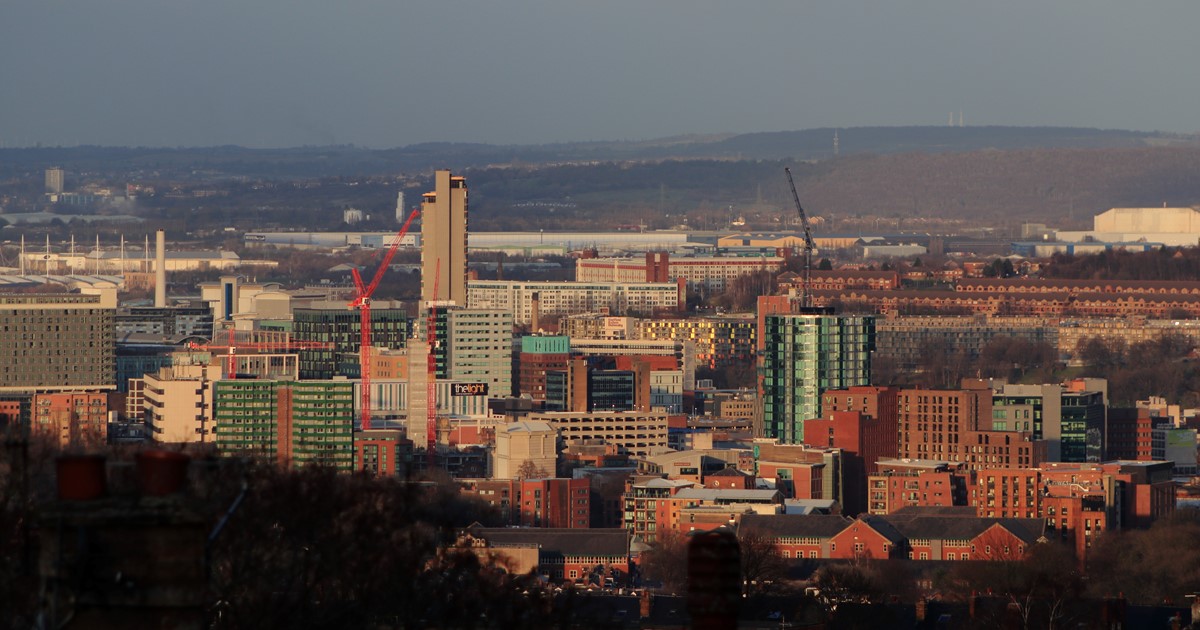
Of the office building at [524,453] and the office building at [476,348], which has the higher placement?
the office building at [476,348]

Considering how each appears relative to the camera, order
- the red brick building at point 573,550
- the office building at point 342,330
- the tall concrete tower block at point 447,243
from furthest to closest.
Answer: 1. the tall concrete tower block at point 447,243
2. the office building at point 342,330
3. the red brick building at point 573,550

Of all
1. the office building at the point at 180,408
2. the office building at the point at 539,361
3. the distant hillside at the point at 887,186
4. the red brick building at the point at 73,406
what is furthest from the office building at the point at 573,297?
the distant hillside at the point at 887,186

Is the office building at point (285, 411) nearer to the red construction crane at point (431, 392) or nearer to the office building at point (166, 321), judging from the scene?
the red construction crane at point (431, 392)

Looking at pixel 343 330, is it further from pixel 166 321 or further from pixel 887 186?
pixel 887 186

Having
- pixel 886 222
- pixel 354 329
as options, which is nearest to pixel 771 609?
pixel 354 329

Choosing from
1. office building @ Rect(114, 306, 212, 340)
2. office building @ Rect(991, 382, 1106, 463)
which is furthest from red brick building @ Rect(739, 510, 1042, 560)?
office building @ Rect(114, 306, 212, 340)

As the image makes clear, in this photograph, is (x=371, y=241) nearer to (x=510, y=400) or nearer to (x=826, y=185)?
(x=826, y=185)

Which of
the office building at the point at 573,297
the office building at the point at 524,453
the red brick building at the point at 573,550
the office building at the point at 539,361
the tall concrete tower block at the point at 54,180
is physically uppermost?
the tall concrete tower block at the point at 54,180

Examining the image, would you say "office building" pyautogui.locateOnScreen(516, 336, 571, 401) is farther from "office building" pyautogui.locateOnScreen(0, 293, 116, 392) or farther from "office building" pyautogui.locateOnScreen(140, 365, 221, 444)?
"office building" pyautogui.locateOnScreen(140, 365, 221, 444)
